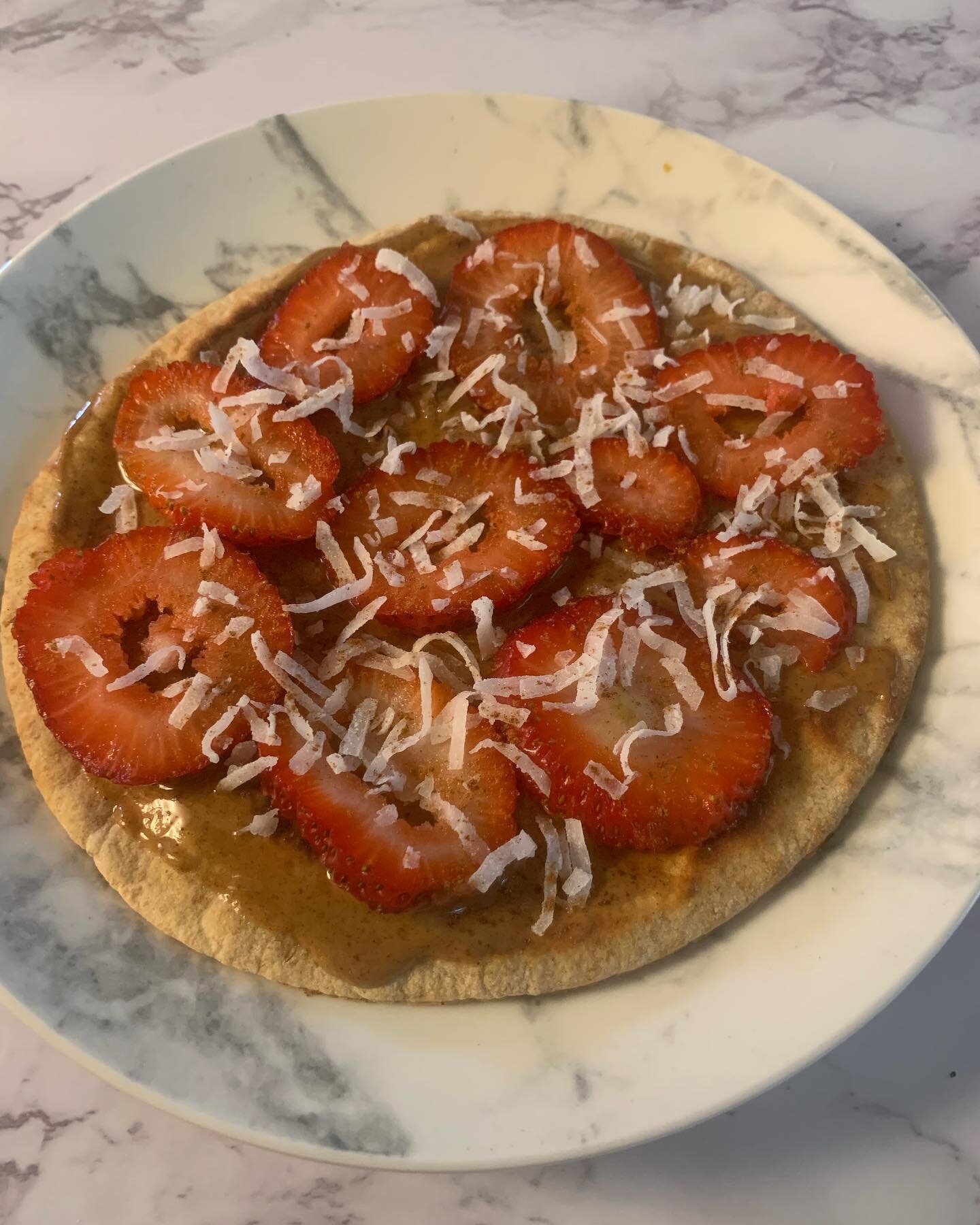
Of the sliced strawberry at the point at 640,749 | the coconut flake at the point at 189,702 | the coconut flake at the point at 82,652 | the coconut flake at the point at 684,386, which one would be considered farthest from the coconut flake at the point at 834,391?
the coconut flake at the point at 82,652

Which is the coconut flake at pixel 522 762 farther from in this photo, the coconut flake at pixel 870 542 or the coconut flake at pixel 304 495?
the coconut flake at pixel 870 542

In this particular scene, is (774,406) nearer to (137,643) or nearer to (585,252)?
(585,252)

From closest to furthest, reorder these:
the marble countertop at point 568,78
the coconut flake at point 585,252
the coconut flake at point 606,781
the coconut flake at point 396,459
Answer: the coconut flake at point 606,781 < the coconut flake at point 396,459 < the coconut flake at point 585,252 < the marble countertop at point 568,78

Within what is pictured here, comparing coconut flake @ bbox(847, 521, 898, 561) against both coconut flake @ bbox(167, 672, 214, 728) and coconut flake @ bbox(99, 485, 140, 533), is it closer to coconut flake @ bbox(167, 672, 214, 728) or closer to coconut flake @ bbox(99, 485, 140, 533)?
coconut flake @ bbox(167, 672, 214, 728)

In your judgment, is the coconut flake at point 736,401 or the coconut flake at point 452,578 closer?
the coconut flake at point 452,578

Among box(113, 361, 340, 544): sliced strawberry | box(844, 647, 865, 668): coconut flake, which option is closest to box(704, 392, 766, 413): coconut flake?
box(844, 647, 865, 668): coconut flake

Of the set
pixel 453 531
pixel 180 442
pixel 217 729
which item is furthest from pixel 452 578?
pixel 180 442

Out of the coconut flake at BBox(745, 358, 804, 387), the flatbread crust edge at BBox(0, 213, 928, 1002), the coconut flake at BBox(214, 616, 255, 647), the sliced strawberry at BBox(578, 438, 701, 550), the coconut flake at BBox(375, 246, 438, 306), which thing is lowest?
the flatbread crust edge at BBox(0, 213, 928, 1002)
